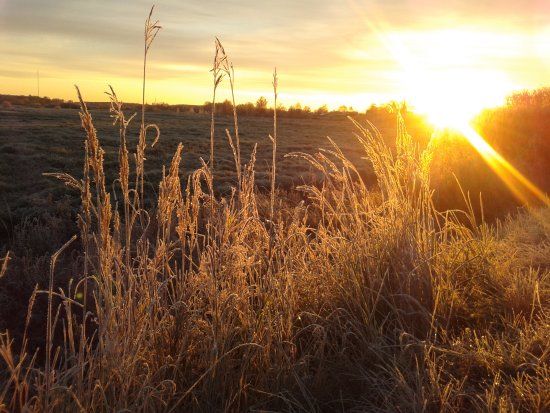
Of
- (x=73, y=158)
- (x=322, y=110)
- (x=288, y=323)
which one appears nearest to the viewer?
(x=288, y=323)

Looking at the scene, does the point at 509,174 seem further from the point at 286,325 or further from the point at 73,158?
the point at 73,158

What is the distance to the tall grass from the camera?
256 centimetres

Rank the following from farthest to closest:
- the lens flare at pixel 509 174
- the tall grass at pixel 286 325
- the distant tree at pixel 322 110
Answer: the distant tree at pixel 322 110
the lens flare at pixel 509 174
the tall grass at pixel 286 325

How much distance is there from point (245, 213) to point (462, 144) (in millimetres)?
9592

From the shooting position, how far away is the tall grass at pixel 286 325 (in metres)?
2.56

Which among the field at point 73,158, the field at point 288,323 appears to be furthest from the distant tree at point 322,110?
the field at point 288,323

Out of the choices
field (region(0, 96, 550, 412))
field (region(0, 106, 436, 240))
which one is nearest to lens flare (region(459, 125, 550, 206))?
field (region(0, 106, 436, 240))

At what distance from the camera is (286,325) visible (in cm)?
330

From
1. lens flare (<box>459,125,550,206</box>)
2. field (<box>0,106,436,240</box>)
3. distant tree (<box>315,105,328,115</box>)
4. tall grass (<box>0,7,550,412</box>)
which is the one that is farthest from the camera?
distant tree (<box>315,105,328,115</box>)

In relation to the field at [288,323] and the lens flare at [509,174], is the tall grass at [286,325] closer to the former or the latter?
the field at [288,323]

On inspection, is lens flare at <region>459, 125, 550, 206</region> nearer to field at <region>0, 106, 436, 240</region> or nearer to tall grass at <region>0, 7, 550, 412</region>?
field at <region>0, 106, 436, 240</region>

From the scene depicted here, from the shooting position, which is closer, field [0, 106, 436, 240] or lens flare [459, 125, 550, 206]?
lens flare [459, 125, 550, 206]

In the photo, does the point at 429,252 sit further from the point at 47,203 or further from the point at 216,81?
the point at 47,203

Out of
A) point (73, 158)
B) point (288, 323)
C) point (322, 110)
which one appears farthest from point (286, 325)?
point (322, 110)
